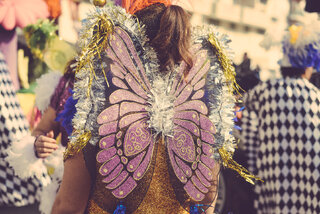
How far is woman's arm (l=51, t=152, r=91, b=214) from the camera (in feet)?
4.26

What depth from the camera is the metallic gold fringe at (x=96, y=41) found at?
1.30 meters

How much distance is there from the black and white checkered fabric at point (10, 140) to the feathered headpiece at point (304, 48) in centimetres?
204

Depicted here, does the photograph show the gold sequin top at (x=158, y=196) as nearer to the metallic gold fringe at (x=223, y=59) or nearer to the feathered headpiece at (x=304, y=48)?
the metallic gold fringe at (x=223, y=59)

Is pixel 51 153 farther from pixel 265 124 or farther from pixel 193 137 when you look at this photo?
pixel 265 124

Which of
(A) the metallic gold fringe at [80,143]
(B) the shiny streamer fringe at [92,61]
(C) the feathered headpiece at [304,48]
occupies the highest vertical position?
(C) the feathered headpiece at [304,48]

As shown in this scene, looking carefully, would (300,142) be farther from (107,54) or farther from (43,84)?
(107,54)

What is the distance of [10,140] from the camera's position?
2.84 m

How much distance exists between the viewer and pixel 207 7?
49.9 ft

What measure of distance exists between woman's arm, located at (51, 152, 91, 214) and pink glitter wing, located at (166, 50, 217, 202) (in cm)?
29

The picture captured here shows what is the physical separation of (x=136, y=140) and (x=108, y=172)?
0.44ft

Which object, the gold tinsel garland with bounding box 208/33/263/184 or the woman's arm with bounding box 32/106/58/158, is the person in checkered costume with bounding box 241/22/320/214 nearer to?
the gold tinsel garland with bounding box 208/33/263/184

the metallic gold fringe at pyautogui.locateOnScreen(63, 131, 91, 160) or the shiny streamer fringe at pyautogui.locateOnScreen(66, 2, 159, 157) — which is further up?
the shiny streamer fringe at pyautogui.locateOnScreen(66, 2, 159, 157)

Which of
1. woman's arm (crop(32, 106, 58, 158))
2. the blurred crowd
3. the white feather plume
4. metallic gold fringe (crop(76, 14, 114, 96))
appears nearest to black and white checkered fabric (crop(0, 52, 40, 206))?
the blurred crowd

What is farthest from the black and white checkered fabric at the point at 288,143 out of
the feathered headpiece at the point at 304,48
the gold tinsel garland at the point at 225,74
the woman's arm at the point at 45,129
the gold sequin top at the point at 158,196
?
the gold sequin top at the point at 158,196
